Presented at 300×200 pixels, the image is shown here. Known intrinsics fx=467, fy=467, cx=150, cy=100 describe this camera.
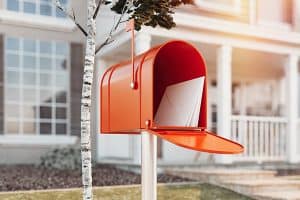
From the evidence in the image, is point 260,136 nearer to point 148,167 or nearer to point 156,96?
point 156,96

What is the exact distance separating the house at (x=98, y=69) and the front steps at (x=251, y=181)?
3.95 feet

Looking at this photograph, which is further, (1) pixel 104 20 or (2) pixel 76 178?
(1) pixel 104 20

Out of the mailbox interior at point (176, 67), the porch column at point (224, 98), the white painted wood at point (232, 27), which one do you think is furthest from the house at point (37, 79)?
the mailbox interior at point (176, 67)

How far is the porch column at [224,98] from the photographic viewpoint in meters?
10.4

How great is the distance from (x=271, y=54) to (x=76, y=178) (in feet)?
19.4

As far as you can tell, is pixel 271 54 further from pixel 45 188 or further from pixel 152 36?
pixel 45 188

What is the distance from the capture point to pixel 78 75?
38.8 feet

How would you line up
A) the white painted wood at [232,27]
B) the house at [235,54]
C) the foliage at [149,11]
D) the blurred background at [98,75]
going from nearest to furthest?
the foliage at [149,11]
the white painted wood at [232,27]
the house at [235,54]
the blurred background at [98,75]

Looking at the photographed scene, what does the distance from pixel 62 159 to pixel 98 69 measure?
271 centimetres

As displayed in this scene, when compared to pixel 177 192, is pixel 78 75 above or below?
above

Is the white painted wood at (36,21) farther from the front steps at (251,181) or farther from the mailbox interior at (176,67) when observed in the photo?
the mailbox interior at (176,67)

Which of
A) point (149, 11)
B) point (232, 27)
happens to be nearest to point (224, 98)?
point (232, 27)

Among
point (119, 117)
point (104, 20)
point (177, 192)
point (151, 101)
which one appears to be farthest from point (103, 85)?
point (104, 20)

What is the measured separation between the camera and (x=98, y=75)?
1206 cm
